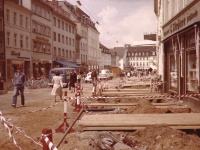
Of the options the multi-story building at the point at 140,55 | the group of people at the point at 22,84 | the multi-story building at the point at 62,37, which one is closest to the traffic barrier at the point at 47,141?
the group of people at the point at 22,84

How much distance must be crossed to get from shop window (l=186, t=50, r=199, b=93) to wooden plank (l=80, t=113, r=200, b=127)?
342 cm

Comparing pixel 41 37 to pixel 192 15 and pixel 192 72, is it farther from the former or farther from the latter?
pixel 192 15

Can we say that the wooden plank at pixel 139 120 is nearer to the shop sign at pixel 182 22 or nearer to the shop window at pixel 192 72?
the shop window at pixel 192 72

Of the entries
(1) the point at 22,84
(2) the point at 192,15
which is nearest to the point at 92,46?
(1) the point at 22,84

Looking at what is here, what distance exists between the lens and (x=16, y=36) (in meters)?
42.9

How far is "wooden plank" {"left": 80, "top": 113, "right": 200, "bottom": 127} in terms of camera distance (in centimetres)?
803

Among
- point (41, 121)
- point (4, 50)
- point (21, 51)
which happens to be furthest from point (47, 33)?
point (41, 121)

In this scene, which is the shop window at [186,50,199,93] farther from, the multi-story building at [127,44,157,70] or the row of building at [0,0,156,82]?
the multi-story building at [127,44,157,70]

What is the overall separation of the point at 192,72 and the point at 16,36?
33.7m

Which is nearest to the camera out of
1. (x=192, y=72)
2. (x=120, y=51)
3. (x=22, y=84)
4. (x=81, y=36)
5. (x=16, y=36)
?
(x=192, y=72)

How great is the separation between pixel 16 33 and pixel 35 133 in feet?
117

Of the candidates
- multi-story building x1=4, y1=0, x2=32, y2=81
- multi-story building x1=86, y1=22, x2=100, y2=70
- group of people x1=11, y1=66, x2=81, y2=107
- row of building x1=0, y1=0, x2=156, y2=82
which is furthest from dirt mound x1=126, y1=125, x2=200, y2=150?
multi-story building x1=86, y1=22, x2=100, y2=70

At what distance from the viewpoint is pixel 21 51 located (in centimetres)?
4372

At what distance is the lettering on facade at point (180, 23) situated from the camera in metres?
11.7
